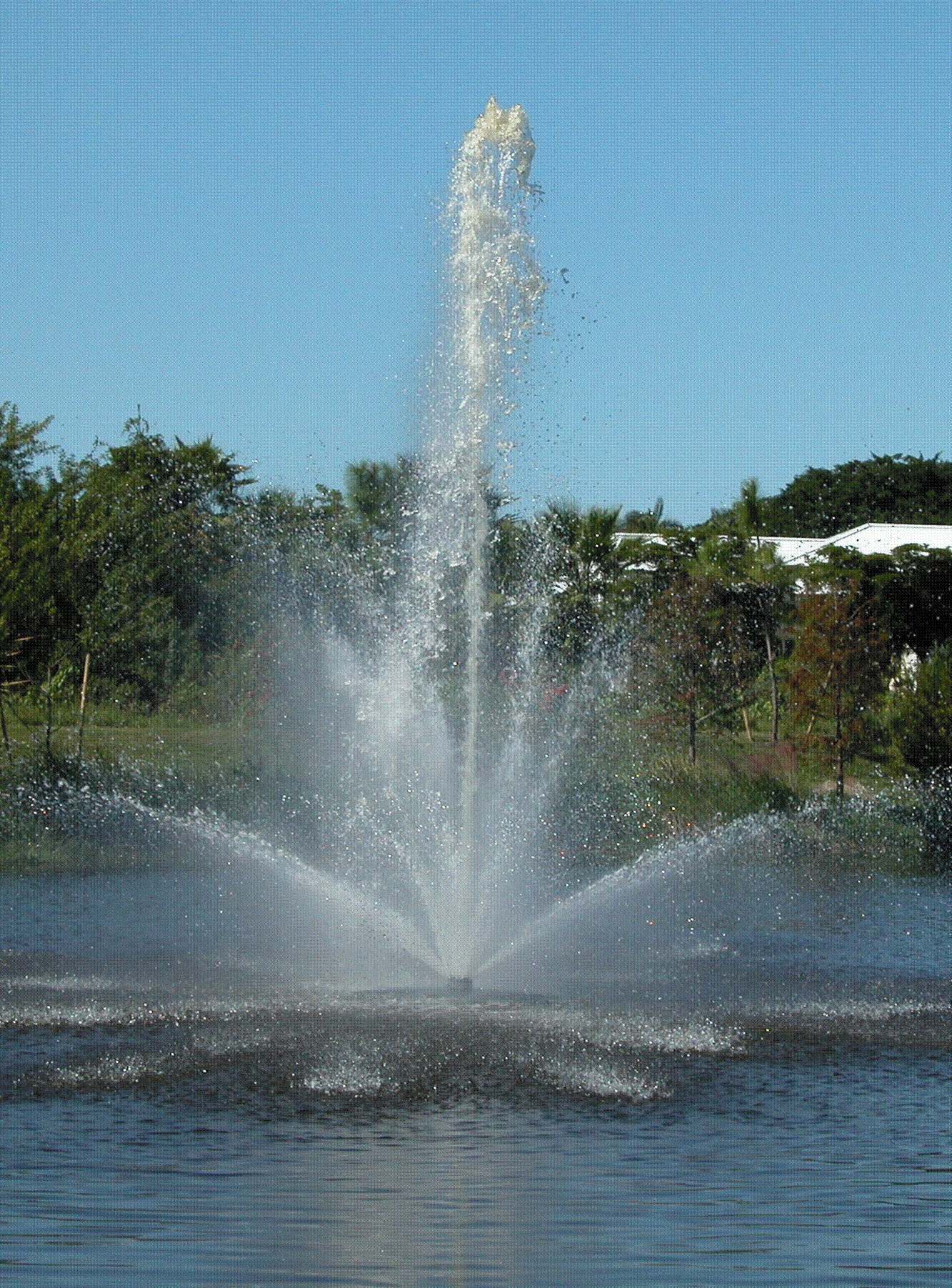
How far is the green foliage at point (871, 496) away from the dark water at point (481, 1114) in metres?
54.8

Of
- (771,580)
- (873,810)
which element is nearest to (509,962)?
(873,810)

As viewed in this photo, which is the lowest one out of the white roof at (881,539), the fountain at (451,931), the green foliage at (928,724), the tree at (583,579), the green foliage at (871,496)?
the fountain at (451,931)

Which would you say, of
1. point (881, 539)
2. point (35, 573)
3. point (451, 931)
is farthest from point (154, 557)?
point (881, 539)

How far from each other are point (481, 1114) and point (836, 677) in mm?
16663

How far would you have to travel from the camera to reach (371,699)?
16.6 m

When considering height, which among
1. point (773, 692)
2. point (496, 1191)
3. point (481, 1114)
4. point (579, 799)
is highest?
point (773, 692)

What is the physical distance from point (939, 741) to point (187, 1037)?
1393 centimetres

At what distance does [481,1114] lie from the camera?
787 centimetres

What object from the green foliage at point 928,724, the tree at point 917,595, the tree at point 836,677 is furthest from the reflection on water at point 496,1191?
the tree at point 917,595

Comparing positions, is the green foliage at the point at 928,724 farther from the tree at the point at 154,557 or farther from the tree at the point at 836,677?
the tree at the point at 154,557

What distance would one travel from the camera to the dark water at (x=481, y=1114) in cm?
564

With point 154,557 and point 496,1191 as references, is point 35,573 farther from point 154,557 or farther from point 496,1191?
point 496,1191

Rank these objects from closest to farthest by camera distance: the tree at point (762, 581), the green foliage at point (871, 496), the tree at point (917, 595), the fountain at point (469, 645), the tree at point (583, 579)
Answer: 1. the fountain at point (469, 645)
2. the tree at point (583, 579)
3. the tree at point (762, 581)
4. the tree at point (917, 595)
5. the green foliage at point (871, 496)

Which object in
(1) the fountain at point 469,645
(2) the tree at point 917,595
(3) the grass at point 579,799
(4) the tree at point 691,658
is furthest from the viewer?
(2) the tree at point 917,595
